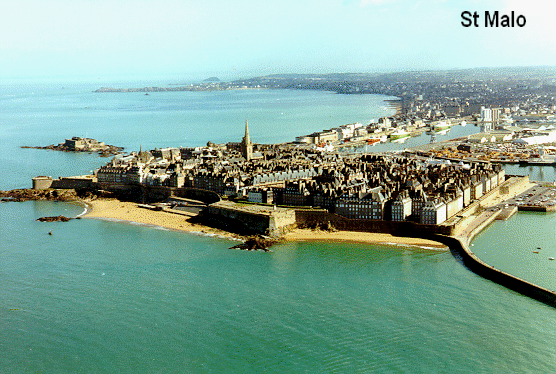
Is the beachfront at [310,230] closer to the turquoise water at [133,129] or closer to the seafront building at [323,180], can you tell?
the seafront building at [323,180]

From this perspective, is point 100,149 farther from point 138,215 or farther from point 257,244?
point 257,244

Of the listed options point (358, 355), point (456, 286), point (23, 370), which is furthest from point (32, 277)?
point (456, 286)

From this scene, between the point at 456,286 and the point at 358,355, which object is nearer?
the point at 358,355

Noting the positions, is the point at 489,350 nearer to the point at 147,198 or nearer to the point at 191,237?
the point at 191,237

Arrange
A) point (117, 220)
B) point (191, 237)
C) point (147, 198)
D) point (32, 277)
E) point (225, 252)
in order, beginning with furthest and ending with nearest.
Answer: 1. point (147, 198)
2. point (117, 220)
3. point (191, 237)
4. point (225, 252)
5. point (32, 277)

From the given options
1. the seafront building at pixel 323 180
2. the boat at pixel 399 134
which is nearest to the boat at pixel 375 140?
the boat at pixel 399 134

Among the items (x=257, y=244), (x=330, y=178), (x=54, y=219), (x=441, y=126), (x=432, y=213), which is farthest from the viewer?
(x=441, y=126)

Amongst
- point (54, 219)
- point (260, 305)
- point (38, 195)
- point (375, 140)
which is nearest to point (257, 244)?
point (260, 305)
